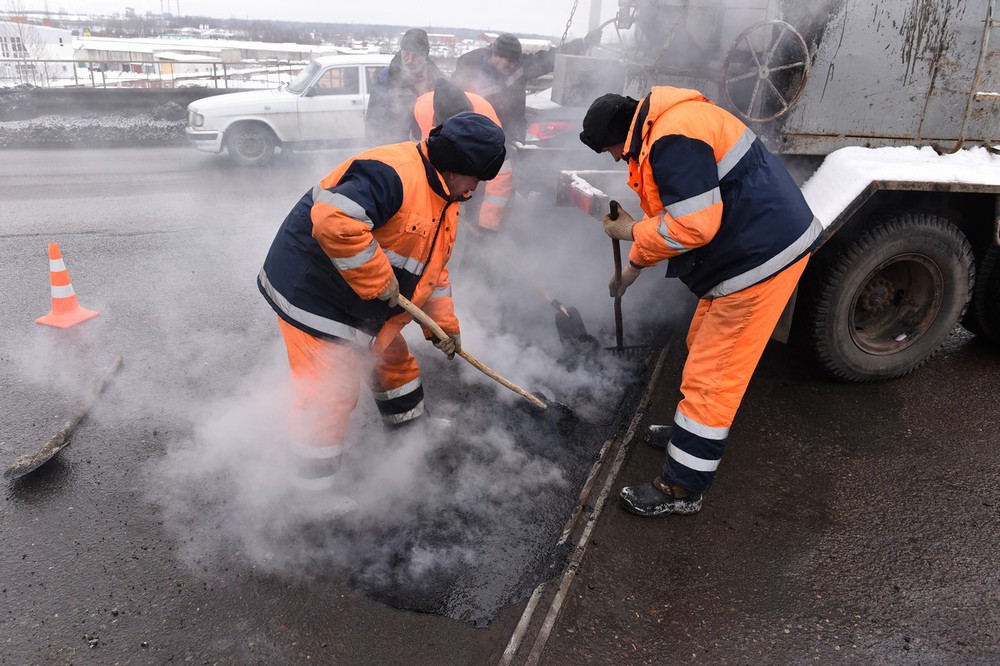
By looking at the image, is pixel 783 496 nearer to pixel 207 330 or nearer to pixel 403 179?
pixel 403 179

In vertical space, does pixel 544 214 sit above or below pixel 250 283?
above

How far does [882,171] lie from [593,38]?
8.73 feet

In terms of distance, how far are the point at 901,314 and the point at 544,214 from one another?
2.66 m

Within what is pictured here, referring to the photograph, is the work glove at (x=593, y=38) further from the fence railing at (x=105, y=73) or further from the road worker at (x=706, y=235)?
the fence railing at (x=105, y=73)

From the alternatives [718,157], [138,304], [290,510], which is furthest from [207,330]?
[718,157]

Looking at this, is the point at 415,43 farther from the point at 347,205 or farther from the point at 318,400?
the point at 318,400

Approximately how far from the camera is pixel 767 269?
273 centimetres

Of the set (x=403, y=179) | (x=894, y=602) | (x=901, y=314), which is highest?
(x=403, y=179)

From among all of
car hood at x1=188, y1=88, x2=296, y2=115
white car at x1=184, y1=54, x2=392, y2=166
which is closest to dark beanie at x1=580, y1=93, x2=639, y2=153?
white car at x1=184, y1=54, x2=392, y2=166

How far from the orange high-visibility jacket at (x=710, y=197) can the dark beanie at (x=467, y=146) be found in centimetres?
56

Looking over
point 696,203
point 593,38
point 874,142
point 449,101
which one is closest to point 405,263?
point 696,203

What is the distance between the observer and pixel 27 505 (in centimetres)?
290

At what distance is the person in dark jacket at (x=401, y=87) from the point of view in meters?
5.27

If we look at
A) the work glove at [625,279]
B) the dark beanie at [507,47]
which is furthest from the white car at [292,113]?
the work glove at [625,279]
